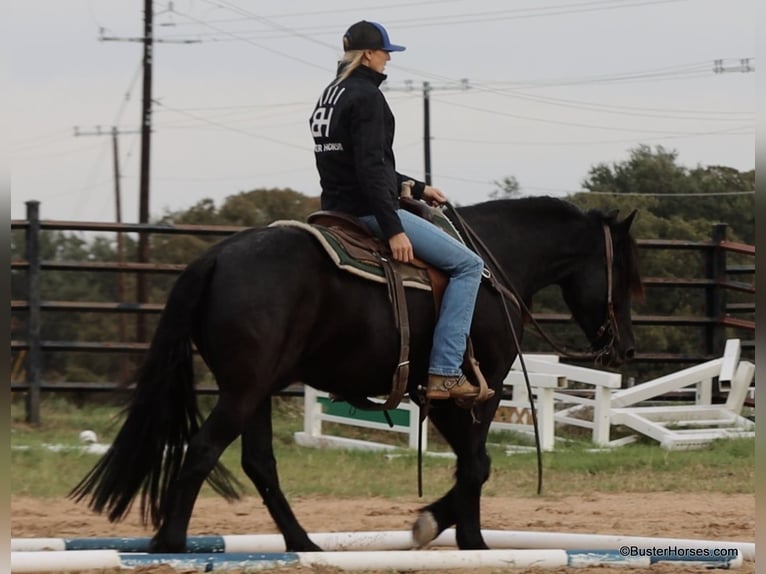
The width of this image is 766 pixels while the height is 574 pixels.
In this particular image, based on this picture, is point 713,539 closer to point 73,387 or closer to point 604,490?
point 604,490

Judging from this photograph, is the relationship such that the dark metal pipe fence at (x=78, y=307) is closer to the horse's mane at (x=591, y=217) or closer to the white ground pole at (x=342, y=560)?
the horse's mane at (x=591, y=217)

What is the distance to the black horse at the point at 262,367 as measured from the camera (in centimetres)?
546

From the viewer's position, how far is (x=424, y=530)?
6.15m

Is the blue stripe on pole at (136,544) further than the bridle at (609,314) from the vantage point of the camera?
No

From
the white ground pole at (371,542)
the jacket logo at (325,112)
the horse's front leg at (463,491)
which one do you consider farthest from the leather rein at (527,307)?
the white ground pole at (371,542)


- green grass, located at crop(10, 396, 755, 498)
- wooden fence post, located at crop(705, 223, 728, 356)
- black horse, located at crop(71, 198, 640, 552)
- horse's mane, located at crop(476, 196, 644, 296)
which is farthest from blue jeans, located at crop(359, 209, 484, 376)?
wooden fence post, located at crop(705, 223, 728, 356)

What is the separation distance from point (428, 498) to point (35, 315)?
501cm

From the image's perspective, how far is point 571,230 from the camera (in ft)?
22.5

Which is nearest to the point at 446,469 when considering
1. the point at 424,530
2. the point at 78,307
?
the point at 424,530

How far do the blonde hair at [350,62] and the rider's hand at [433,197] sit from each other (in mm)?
889

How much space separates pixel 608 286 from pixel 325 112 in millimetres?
2018

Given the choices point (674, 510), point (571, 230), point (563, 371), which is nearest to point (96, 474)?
point (571, 230)

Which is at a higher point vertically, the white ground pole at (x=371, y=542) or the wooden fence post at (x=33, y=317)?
the wooden fence post at (x=33, y=317)

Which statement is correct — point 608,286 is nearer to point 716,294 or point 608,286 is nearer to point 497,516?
point 497,516
